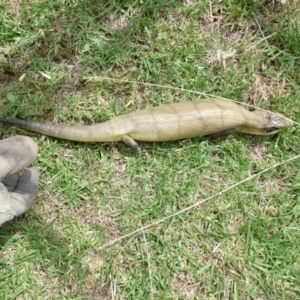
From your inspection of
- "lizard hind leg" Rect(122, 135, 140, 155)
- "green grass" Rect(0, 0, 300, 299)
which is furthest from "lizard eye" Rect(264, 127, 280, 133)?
"lizard hind leg" Rect(122, 135, 140, 155)

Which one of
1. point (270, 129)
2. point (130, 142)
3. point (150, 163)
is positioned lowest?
point (150, 163)

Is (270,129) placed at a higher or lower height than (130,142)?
higher

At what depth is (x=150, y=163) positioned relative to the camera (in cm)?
504

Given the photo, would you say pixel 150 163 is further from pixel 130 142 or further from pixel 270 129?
pixel 270 129

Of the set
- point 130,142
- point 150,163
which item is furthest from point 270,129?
point 130,142

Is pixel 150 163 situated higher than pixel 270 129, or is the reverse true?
pixel 270 129

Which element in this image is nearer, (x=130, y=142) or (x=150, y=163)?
(x=130, y=142)

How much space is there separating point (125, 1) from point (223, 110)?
166 centimetres

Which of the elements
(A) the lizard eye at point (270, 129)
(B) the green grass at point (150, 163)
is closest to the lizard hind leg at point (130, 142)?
(B) the green grass at point (150, 163)

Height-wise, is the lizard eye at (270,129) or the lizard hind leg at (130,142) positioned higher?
→ the lizard eye at (270,129)

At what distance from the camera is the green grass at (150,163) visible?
4824 mm

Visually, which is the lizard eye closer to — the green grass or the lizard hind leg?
the green grass

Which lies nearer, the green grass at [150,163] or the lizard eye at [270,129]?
the green grass at [150,163]

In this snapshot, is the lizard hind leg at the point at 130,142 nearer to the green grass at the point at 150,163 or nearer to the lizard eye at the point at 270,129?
the green grass at the point at 150,163
